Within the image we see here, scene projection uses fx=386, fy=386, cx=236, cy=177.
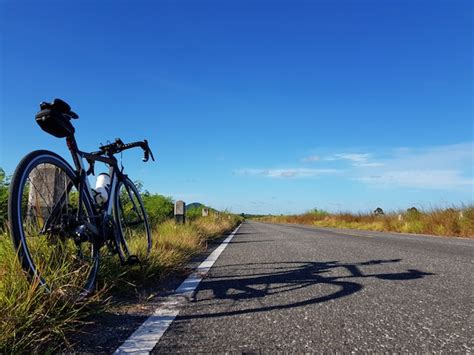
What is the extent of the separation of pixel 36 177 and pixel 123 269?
53.5 inches

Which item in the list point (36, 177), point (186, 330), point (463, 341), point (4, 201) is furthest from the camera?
point (4, 201)

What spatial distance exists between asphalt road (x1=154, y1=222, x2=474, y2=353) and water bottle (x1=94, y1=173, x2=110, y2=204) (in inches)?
55.6

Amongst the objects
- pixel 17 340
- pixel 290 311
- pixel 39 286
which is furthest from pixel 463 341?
pixel 39 286

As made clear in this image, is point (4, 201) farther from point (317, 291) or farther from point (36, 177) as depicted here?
point (317, 291)

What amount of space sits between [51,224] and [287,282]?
2.37 m

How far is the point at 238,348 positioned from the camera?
6.93 ft

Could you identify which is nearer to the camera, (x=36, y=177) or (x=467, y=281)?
(x=36, y=177)

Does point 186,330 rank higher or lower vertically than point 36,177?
lower

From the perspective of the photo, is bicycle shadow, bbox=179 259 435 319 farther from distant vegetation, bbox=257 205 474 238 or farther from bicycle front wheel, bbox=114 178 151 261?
distant vegetation, bbox=257 205 474 238

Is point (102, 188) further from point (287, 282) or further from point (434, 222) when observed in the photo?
point (434, 222)

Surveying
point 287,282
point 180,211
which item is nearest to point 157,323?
point 287,282

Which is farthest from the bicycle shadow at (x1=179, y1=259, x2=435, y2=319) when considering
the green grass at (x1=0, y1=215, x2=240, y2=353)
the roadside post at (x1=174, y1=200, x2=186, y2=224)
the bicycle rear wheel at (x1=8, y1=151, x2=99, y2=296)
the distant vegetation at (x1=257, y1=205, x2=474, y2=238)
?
the distant vegetation at (x1=257, y1=205, x2=474, y2=238)

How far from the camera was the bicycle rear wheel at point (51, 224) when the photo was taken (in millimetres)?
2607

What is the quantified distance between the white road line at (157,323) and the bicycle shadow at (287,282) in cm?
11
